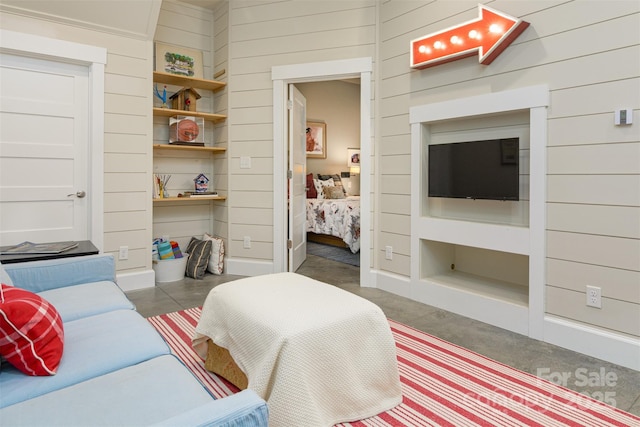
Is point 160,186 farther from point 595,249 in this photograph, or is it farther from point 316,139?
point 595,249

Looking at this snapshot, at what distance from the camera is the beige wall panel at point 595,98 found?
7.25 ft

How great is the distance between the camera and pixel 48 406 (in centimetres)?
108

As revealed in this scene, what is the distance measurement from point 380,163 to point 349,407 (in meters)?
2.54

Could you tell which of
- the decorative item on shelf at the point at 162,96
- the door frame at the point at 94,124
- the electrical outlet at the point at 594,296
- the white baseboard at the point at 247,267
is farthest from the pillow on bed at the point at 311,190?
the electrical outlet at the point at 594,296

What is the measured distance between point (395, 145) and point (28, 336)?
10.2 ft

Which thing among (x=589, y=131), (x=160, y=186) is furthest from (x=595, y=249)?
(x=160, y=186)

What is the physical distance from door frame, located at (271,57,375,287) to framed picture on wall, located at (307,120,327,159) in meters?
3.07

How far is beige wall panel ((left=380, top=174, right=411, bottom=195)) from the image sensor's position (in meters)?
3.56

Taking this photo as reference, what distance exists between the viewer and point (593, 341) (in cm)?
238

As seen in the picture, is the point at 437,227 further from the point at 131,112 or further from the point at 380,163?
the point at 131,112

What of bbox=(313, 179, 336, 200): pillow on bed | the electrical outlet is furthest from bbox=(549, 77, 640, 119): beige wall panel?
bbox=(313, 179, 336, 200): pillow on bed

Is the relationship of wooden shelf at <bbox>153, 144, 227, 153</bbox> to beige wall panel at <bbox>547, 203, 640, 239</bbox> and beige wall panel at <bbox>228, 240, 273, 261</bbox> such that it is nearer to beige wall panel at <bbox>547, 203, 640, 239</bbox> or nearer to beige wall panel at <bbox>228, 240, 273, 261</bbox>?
beige wall panel at <bbox>228, 240, 273, 261</bbox>

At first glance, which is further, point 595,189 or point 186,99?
point 186,99

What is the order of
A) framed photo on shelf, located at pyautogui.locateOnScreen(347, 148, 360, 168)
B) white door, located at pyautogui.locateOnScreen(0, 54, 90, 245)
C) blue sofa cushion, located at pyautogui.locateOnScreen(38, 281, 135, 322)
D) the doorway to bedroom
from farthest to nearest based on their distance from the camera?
framed photo on shelf, located at pyautogui.locateOnScreen(347, 148, 360, 168)
the doorway to bedroom
white door, located at pyautogui.locateOnScreen(0, 54, 90, 245)
blue sofa cushion, located at pyautogui.locateOnScreen(38, 281, 135, 322)
